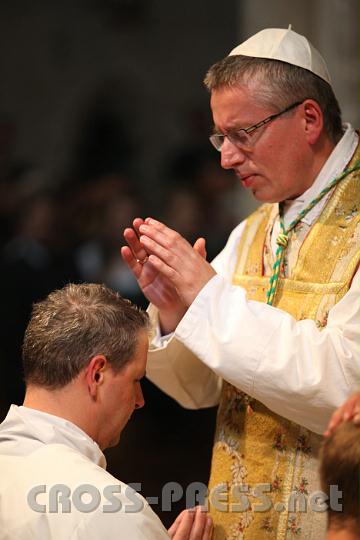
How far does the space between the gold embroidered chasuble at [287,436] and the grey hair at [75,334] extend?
1.90 ft

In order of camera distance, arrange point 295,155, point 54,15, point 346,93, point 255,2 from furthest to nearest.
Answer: point 54,15
point 255,2
point 346,93
point 295,155

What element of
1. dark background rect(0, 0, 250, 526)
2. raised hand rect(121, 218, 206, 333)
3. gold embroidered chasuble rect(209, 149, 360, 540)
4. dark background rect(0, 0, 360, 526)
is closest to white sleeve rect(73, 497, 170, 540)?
gold embroidered chasuble rect(209, 149, 360, 540)

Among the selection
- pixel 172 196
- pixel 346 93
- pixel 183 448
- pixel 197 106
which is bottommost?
pixel 183 448

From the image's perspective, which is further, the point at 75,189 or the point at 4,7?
the point at 4,7

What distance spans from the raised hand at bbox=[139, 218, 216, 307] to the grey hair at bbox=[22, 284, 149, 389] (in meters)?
0.22

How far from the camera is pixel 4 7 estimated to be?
914 centimetres

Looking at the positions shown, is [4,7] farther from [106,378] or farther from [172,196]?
[106,378]

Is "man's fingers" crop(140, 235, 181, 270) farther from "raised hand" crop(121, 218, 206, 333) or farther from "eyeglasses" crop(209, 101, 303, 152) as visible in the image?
"eyeglasses" crop(209, 101, 303, 152)

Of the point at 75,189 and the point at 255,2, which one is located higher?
the point at 255,2

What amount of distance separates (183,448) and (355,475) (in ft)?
14.9

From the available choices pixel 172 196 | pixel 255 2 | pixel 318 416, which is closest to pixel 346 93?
pixel 255 2

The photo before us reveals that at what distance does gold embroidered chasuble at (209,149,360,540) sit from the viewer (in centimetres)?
317

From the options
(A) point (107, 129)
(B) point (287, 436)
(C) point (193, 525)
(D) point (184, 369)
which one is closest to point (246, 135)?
(D) point (184, 369)

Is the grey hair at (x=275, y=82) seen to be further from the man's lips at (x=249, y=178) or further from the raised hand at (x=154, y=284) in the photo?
the raised hand at (x=154, y=284)
